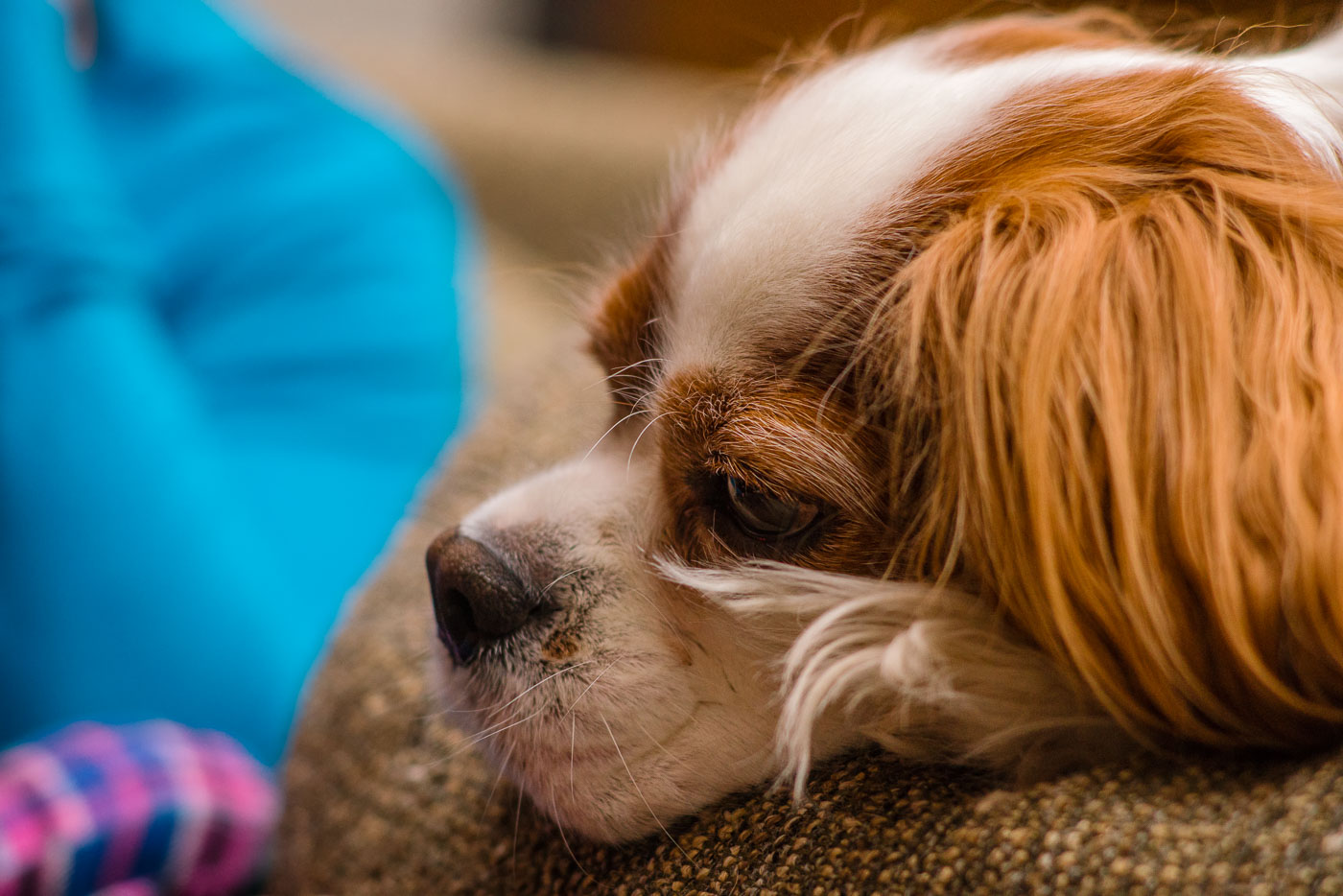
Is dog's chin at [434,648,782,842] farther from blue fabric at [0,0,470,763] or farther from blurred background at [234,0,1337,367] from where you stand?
blurred background at [234,0,1337,367]

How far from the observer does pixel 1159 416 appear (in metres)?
0.53

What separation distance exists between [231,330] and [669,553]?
1.15 meters

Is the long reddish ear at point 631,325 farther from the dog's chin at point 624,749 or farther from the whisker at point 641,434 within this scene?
the dog's chin at point 624,749

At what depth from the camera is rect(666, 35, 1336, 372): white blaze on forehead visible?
0.65 meters

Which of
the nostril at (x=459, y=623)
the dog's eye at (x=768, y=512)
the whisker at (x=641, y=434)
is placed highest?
the whisker at (x=641, y=434)

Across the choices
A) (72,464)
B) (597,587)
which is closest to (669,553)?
(597,587)

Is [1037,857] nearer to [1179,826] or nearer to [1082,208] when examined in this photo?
[1179,826]

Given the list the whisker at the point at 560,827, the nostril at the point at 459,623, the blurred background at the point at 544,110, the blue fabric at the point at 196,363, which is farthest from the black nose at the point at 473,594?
the blurred background at the point at 544,110

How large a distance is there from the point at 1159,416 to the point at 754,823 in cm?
31

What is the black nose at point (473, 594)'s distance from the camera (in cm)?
71

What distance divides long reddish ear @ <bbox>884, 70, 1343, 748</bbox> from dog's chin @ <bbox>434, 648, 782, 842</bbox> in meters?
0.17

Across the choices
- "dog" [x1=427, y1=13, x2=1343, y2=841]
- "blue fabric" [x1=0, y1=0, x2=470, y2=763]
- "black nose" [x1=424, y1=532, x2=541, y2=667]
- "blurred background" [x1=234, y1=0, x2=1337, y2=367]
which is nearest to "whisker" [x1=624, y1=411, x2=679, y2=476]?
"dog" [x1=427, y1=13, x2=1343, y2=841]

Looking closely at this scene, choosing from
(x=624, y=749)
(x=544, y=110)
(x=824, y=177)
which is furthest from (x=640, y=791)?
(x=544, y=110)

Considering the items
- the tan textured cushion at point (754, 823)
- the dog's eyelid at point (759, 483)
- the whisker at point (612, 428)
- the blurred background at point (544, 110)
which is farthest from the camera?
the blurred background at point (544, 110)
